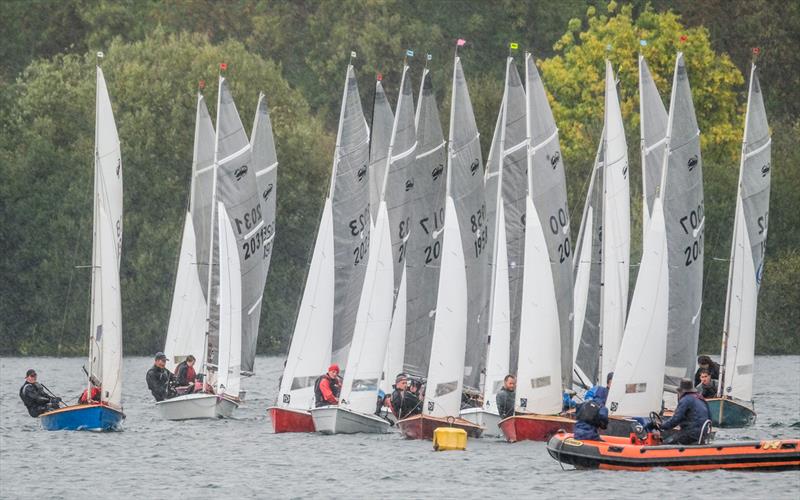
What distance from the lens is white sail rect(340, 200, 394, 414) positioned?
34.4 meters

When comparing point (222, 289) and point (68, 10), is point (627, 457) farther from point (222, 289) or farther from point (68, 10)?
point (68, 10)

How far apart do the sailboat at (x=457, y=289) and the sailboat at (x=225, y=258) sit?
16.9ft

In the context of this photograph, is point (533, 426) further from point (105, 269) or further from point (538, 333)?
point (105, 269)

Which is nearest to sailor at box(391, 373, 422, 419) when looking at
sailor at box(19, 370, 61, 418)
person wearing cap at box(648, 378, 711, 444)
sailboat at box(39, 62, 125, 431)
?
sailboat at box(39, 62, 125, 431)

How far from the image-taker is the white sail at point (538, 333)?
108 ft

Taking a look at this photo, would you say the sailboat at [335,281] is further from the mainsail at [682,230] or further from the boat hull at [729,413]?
the boat hull at [729,413]

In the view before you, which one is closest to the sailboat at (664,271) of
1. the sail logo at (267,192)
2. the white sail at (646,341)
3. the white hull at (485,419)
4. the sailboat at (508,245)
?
the white sail at (646,341)

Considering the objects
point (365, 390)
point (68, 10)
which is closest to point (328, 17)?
point (68, 10)

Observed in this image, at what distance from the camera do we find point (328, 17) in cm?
8306

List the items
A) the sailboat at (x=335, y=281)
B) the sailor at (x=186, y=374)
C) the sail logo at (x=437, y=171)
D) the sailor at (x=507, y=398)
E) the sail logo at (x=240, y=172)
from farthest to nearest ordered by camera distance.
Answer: the sail logo at (x=240, y=172), the sailor at (x=186, y=374), the sail logo at (x=437, y=171), the sailboat at (x=335, y=281), the sailor at (x=507, y=398)

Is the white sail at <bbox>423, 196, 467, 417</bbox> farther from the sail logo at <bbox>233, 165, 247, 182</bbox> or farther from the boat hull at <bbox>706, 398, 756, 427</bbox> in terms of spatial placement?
the sail logo at <bbox>233, 165, 247, 182</bbox>

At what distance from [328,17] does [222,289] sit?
4520cm

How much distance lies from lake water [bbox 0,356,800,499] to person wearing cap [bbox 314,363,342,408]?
0.64 meters

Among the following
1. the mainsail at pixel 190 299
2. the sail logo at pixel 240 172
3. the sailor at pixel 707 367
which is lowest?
the sailor at pixel 707 367
